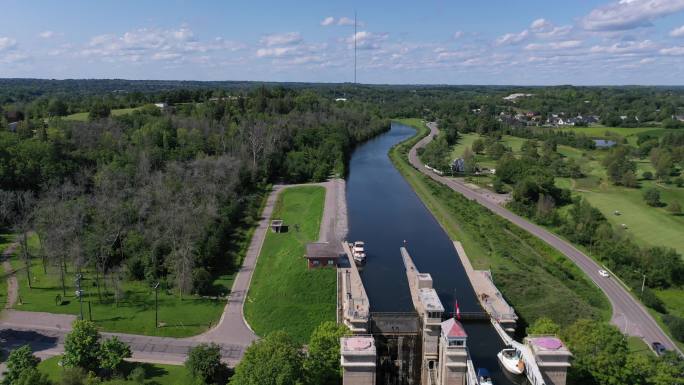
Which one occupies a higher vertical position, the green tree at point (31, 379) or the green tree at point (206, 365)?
the green tree at point (31, 379)

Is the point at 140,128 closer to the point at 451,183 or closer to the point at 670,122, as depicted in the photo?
the point at 451,183

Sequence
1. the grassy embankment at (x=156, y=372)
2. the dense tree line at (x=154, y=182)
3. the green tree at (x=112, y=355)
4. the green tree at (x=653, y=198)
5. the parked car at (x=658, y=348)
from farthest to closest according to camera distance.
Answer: the green tree at (x=653, y=198)
the dense tree line at (x=154, y=182)
the parked car at (x=658, y=348)
the grassy embankment at (x=156, y=372)
the green tree at (x=112, y=355)

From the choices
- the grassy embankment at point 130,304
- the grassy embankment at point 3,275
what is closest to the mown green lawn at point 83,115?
the grassy embankment at point 3,275

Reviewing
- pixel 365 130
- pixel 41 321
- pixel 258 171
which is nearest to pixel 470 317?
pixel 41 321

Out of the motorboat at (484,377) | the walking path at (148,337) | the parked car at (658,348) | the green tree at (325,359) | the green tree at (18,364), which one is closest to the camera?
the motorboat at (484,377)

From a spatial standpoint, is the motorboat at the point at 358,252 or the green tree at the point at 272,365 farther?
the motorboat at the point at 358,252

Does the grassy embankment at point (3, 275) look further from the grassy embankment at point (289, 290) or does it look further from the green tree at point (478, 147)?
the green tree at point (478, 147)

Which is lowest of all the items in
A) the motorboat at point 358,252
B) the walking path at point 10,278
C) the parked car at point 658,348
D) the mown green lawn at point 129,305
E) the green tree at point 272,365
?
the parked car at point 658,348

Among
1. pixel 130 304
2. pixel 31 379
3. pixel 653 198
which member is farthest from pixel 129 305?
pixel 653 198
